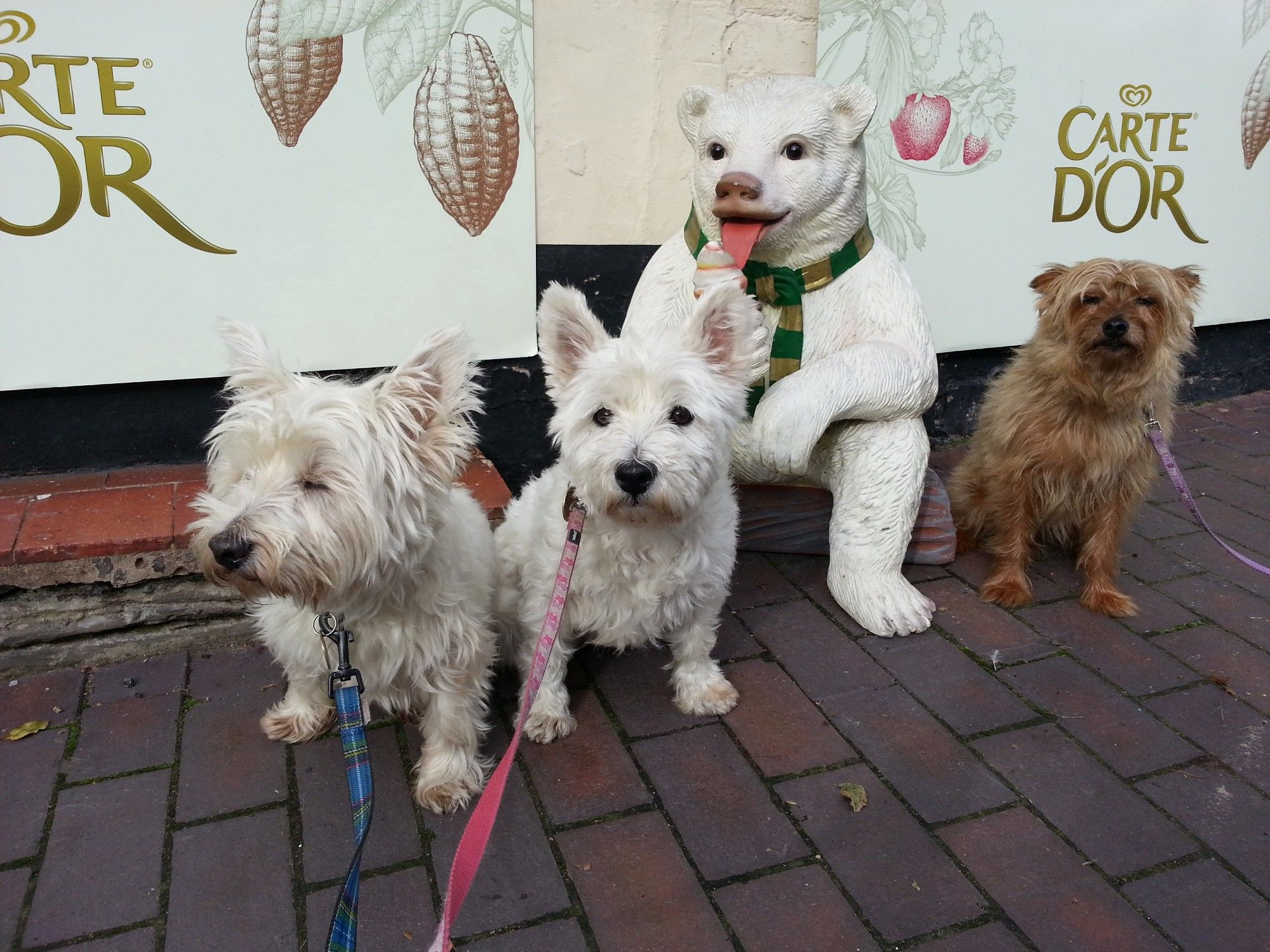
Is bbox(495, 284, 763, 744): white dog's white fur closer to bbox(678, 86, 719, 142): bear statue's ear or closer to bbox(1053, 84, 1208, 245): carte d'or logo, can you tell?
bbox(678, 86, 719, 142): bear statue's ear

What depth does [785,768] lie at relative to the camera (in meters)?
2.74

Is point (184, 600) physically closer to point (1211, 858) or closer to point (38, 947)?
point (38, 947)

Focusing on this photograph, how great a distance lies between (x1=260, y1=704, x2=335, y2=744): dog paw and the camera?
9.19 feet

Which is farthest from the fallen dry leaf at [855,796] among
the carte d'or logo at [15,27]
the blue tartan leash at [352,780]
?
the carte d'or logo at [15,27]

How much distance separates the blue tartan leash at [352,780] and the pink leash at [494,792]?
0.60ft

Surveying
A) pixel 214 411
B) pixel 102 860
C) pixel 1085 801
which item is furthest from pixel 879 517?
pixel 214 411

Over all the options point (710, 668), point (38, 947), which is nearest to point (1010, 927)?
point (710, 668)

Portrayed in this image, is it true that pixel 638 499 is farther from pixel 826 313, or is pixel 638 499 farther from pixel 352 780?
pixel 826 313

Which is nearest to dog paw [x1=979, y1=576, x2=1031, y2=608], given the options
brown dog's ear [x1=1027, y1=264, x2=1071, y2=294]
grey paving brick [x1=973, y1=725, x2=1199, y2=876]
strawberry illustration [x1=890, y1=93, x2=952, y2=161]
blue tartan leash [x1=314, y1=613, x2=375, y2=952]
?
grey paving brick [x1=973, y1=725, x2=1199, y2=876]

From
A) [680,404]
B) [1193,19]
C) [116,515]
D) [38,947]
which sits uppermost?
[1193,19]

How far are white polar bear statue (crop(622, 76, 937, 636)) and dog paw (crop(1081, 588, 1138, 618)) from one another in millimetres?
805

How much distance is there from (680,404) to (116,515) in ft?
7.96

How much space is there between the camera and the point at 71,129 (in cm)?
322

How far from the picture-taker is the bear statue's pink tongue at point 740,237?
3.13 metres
